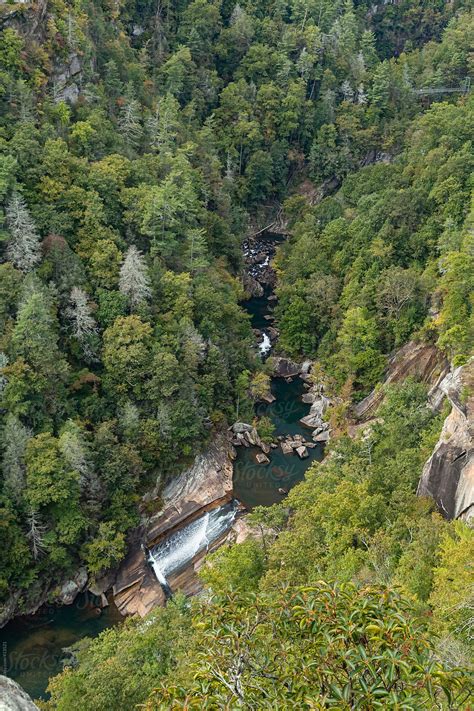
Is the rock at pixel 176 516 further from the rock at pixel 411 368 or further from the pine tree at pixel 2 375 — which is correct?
the pine tree at pixel 2 375

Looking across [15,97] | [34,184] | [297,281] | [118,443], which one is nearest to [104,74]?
[15,97]

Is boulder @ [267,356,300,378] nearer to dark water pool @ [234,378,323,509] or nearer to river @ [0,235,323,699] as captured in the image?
river @ [0,235,323,699]

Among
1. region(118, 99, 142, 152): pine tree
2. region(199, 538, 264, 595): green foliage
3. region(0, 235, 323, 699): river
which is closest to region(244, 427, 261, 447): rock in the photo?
region(0, 235, 323, 699): river

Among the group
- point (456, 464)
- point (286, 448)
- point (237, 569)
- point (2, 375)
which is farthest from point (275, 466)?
point (2, 375)

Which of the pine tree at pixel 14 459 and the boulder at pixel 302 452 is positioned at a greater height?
the pine tree at pixel 14 459

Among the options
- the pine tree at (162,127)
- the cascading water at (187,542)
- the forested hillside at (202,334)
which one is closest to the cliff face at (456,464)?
the forested hillside at (202,334)

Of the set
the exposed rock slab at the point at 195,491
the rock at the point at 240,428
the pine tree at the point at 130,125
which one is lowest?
the rock at the point at 240,428

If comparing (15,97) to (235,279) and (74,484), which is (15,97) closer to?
(235,279)

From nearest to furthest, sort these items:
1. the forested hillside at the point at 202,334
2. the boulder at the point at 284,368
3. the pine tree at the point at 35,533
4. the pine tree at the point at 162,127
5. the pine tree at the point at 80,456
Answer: the forested hillside at the point at 202,334, the pine tree at the point at 35,533, the pine tree at the point at 80,456, the boulder at the point at 284,368, the pine tree at the point at 162,127

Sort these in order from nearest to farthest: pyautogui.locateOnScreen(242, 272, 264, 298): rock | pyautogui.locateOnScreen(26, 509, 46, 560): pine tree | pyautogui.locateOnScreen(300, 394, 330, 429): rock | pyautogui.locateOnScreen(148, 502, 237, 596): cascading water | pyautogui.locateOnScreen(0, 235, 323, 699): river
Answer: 1. pyautogui.locateOnScreen(0, 235, 323, 699): river
2. pyautogui.locateOnScreen(26, 509, 46, 560): pine tree
3. pyautogui.locateOnScreen(148, 502, 237, 596): cascading water
4. pyautogui.locateOnScreen(300, 394, 330, 429): rock
5. pyautogui.locateOnScreen(242, 272, 264, 298): rock
